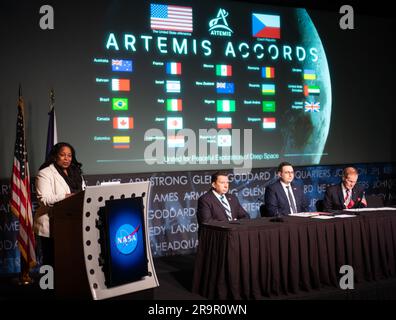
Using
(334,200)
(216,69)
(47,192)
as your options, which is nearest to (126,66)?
(216,69)

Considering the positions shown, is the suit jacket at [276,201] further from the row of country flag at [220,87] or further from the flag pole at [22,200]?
the flag pole at [22,200]

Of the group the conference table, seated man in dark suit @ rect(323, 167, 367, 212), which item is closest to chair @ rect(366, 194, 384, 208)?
seated man in dark suit @ rect(323, 167, 367, 212)

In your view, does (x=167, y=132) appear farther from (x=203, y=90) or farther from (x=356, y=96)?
(x=356, y=96)

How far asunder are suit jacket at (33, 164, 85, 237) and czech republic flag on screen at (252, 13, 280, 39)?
3.94 meters

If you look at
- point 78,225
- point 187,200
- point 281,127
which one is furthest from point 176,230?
point 78,225

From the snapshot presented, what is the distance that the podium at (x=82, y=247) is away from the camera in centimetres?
349

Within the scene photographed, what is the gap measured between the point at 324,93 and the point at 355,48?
0.95 m

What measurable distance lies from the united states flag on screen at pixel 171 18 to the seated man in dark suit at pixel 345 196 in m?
2.78

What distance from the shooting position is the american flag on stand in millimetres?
5566

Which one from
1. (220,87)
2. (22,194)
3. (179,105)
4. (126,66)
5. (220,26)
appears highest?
(220,26)

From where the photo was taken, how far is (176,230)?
698 centimetres

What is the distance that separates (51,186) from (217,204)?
1.57m

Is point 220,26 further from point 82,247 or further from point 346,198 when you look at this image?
point 82,247

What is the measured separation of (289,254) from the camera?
482 cm
